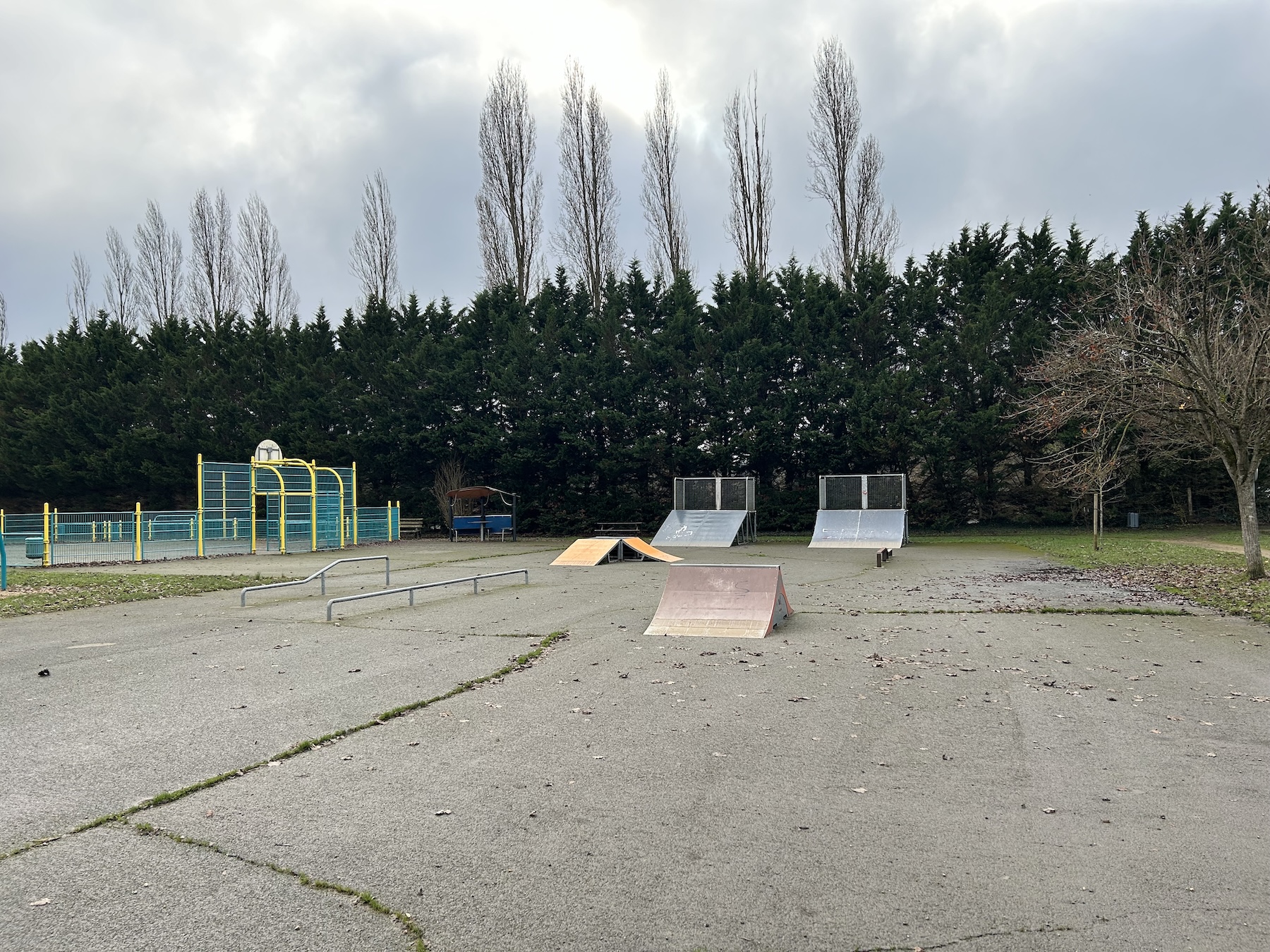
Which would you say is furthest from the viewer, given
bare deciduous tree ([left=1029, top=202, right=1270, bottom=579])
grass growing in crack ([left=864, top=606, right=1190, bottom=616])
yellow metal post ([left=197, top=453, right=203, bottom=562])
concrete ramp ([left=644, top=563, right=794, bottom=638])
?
yellow metal post ([left=197, top=453, right=203, bottom=562])

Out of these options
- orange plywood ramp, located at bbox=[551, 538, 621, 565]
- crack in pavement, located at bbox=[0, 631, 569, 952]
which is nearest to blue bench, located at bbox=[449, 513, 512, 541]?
orange plywood ramp, located at bbox=[551, 538, 621, 565]

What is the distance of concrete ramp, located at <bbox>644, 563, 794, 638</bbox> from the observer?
9.11 m

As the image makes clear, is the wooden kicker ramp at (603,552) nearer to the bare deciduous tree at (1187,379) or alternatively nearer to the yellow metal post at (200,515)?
the bare deciduous tree at (1187,379)

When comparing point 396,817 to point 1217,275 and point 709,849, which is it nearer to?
point 709,849

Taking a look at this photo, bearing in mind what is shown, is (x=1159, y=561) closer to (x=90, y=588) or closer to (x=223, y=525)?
(x=90, y=588)

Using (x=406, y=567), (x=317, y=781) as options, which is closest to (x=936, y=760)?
(x=317, y=781)

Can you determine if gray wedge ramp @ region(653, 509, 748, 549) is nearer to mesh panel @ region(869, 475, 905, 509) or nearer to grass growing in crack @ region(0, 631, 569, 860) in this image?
mesh panel @ region(869, 475, 905, 509)

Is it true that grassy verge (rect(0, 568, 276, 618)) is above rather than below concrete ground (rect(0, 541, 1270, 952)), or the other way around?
above

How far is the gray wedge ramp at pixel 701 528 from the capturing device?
26.3m

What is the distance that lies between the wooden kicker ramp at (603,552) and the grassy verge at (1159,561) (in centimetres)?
930

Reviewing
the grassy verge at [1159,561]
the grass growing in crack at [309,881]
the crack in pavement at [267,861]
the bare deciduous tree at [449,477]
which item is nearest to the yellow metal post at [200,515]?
the bare deciduous tree at [449,477]

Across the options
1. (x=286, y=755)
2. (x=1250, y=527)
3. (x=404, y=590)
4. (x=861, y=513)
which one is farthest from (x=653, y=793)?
(x=861, y=513)

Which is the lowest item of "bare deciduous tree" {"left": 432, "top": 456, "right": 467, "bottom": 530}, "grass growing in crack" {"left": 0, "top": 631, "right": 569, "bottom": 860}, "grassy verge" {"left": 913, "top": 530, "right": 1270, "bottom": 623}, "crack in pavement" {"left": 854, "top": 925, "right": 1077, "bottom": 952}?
"grassy verge" {"left": 913, "top": 530, "right": 1270, "bottom": 623}

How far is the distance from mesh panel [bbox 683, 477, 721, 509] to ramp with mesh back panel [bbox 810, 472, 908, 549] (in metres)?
3.89
